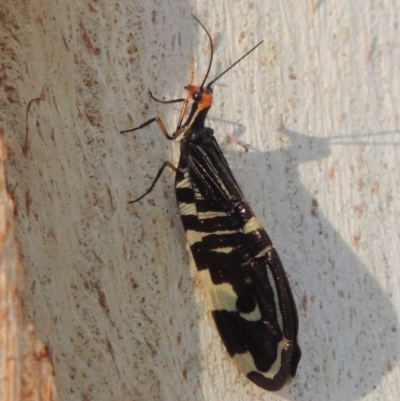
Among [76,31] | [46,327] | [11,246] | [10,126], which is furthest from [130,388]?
[76,31]

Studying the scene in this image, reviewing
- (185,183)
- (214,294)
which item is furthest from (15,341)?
(185,183)

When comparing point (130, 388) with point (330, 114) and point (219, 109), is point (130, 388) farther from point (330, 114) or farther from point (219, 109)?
point (330, 114)

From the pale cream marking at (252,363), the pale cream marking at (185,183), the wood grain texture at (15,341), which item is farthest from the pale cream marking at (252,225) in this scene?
the wood grain texture at (15,341)

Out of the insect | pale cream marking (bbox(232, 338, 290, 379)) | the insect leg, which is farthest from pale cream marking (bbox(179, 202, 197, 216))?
pale cream marking (bbox(232, 338, 290, 379))

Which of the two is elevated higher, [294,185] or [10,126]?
[10,126]

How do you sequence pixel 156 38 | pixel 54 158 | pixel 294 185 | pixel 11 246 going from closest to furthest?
pixel 11 246, pixel 54 158, pixel 156 38, pixel 294 185

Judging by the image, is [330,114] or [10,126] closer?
[10,126]

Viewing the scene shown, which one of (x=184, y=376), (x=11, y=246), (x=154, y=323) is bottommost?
(x=184, y=376)

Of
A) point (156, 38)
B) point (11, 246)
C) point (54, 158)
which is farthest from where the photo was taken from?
point (156, 38)

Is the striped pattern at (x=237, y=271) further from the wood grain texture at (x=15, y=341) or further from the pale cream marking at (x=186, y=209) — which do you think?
the wood grain texture at (x=15, y=341)
